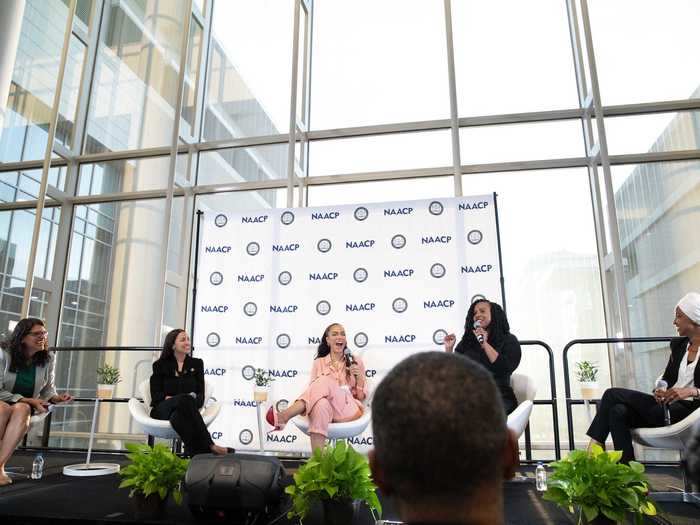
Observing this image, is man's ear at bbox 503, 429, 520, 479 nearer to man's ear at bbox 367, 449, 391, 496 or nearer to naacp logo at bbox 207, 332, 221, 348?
man's ear at bbox 367, 449, 391, 496

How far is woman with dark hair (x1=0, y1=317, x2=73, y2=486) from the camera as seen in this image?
3039 mm

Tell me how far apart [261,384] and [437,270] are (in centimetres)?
164

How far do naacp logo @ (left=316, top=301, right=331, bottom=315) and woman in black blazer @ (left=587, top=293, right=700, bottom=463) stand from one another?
7.00 feet

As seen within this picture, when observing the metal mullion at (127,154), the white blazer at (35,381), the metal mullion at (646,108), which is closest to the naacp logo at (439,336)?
the white blazer at (35,381)

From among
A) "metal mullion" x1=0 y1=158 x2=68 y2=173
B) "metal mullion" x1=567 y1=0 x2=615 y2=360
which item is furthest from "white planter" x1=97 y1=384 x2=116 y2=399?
"metal mullion" x1=567 y1=0 x2=615 y2=360

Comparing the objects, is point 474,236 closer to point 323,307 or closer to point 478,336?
point 478,336

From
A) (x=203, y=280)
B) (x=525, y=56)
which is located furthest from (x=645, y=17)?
(x=203, y=280)

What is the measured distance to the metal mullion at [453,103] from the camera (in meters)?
5.14

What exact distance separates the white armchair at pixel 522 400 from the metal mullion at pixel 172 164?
3.42 m

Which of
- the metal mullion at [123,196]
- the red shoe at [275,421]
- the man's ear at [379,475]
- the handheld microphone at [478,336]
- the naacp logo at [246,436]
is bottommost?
the naacp logo at [246,436]

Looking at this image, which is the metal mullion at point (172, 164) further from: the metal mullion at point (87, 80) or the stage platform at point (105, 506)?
the stage platform at point (105, 506)

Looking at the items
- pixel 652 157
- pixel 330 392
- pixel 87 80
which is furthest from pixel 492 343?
pixel 87 80

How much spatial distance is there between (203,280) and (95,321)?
1824mm

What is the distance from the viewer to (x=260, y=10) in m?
6.31
